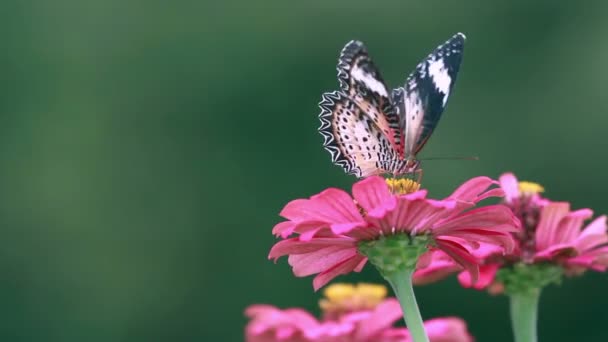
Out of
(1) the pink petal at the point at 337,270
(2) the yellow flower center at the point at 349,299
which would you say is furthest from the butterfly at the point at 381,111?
(2) the yellow flower center at the point at 349,299

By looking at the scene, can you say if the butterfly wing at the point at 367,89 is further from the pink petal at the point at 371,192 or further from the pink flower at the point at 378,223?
the pink petal at the point at 371,192

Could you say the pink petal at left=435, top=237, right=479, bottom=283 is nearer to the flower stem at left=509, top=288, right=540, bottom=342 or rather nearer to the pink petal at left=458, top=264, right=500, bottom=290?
the pink petal at left=458, top=264, right=500, bottom=290

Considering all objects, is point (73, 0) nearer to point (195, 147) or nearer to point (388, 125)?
point (195, 147)

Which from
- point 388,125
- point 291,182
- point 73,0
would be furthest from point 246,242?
point 388,125

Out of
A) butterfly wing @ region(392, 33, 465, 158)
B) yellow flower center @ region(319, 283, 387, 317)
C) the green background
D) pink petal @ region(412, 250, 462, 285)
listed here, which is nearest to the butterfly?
butterfly wing @ region(392, 33, 465, 158)

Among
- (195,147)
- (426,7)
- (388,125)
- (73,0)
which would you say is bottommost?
(388,125)

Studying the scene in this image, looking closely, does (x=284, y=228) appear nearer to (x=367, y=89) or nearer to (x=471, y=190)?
(x=471, y=190)

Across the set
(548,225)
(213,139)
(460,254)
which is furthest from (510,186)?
(213,139)
